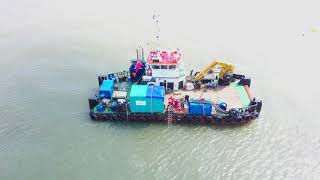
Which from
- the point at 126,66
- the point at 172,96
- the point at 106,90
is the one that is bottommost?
the point at 172,96

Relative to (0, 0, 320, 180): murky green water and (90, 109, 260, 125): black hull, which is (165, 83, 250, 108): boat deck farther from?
(0, 0, 320, 180): murky green water

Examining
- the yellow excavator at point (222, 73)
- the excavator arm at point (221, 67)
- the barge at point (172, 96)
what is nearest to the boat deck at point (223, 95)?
the barge at point (172, 96)

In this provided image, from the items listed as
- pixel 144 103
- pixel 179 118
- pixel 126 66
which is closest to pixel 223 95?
pixel 179 118

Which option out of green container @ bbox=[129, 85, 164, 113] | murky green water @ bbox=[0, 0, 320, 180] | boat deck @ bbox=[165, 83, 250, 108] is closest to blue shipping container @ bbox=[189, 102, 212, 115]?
murky green water @ bbox=[0, 0, 320, 180]

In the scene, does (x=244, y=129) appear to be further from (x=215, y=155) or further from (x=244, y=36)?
(x=244, y=36)

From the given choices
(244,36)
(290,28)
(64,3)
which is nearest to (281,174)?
(244,36)

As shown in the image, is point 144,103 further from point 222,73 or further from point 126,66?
point 126,66

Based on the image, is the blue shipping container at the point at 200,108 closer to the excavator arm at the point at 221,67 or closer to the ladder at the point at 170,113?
the ladder at the point at 170,113
